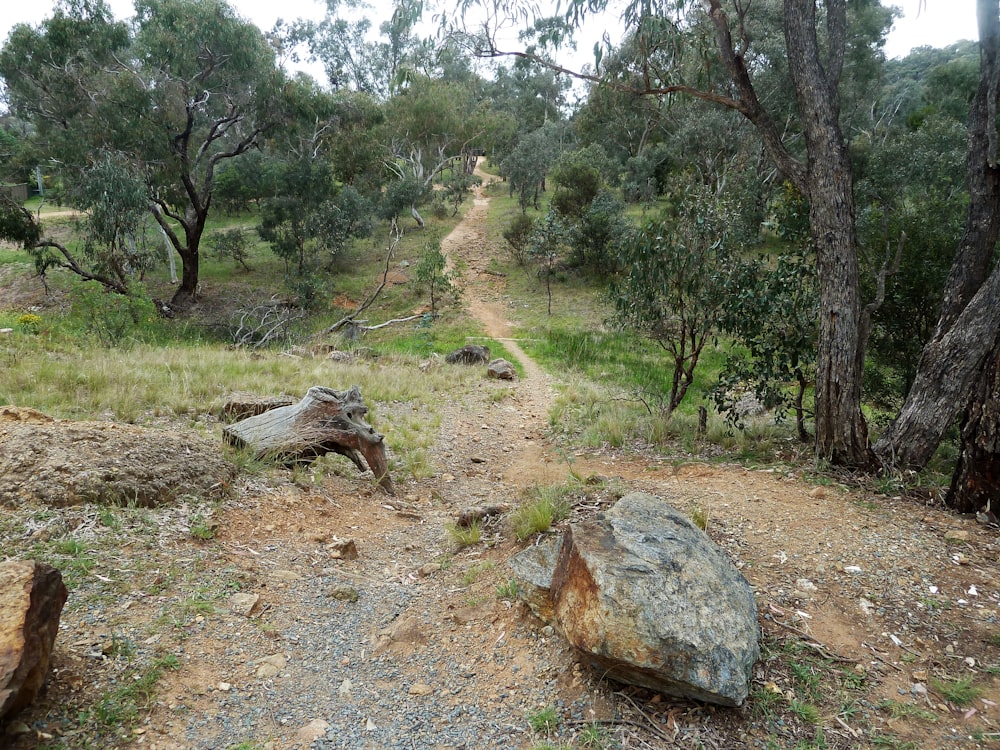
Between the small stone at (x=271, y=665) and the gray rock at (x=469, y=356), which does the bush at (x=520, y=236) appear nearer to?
the gray rock at (x=469, y=356)

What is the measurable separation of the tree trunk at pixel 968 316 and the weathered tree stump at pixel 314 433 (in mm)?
4364

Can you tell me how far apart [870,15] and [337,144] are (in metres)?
19.5

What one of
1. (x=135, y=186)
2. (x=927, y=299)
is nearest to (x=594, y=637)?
(x=927, y=299)

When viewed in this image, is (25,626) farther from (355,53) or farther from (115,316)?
(355,53)

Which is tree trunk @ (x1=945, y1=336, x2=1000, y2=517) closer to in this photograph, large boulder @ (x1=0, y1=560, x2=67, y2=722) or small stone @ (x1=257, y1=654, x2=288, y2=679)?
small stone @ (x1=257, y1=654, x2=288, y2=679)

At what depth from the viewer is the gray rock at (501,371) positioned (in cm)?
1180

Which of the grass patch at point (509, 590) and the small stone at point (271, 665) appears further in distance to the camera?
the grass patch at point (509, 590)

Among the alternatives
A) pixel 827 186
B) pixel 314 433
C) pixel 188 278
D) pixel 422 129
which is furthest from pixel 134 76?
pixel 827 186

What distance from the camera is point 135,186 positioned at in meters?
16.2

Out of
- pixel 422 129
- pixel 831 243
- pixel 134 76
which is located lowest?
pixel 831 243

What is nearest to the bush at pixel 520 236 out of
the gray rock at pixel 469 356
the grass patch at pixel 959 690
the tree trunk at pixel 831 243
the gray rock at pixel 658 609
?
the gray rock at pixel 469 356

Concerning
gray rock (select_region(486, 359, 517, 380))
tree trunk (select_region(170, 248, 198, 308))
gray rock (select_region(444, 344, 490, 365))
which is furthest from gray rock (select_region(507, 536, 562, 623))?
tree trunk (select_region(170, 248, 198, 308))

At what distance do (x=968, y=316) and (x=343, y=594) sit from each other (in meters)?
4.91

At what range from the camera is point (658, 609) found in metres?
2.62
